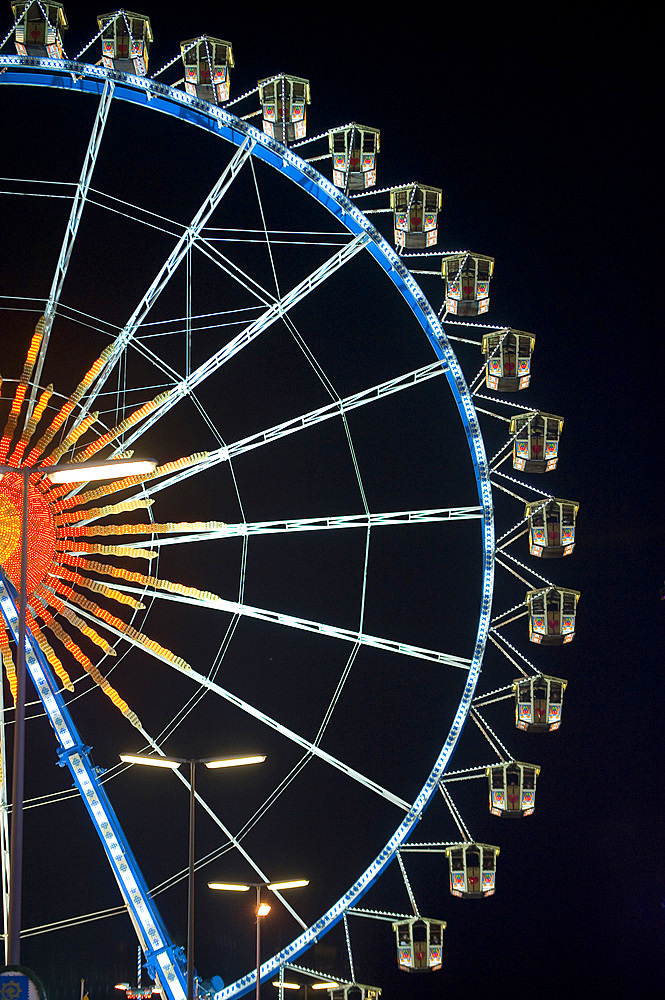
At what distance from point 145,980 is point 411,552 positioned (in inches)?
400

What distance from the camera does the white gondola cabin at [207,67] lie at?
56.4 ft

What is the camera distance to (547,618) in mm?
19453

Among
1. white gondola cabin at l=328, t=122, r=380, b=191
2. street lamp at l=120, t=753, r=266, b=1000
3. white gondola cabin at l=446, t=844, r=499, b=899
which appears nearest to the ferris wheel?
white gondola cabin at l=328, t=122, r=380, b=191

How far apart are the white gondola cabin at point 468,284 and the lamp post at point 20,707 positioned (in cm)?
853

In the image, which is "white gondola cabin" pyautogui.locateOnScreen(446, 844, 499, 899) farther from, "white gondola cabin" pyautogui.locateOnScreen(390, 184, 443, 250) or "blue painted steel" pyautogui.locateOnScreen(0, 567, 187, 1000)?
"white gondola cabin" pyautogui.locateOnScreen(390, 184, 443, 250)

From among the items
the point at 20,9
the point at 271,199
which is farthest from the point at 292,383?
the point at 20,9

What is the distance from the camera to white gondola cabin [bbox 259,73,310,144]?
58.9ft

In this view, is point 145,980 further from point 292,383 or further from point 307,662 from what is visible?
point 292,383

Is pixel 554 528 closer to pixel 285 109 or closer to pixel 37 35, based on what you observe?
pixel 285 109

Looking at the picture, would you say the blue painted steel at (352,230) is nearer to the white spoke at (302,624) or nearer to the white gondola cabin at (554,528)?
the white spoke at (302,624)

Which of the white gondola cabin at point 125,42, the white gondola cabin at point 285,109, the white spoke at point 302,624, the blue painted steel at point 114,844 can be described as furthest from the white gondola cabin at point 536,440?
the blue painted steel at point 114,844

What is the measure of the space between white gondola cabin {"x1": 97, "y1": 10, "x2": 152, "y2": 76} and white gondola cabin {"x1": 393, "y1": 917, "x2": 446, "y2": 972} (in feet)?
41.5

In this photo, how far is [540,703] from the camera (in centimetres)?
1930

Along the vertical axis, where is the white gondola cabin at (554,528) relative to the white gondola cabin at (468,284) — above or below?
below
